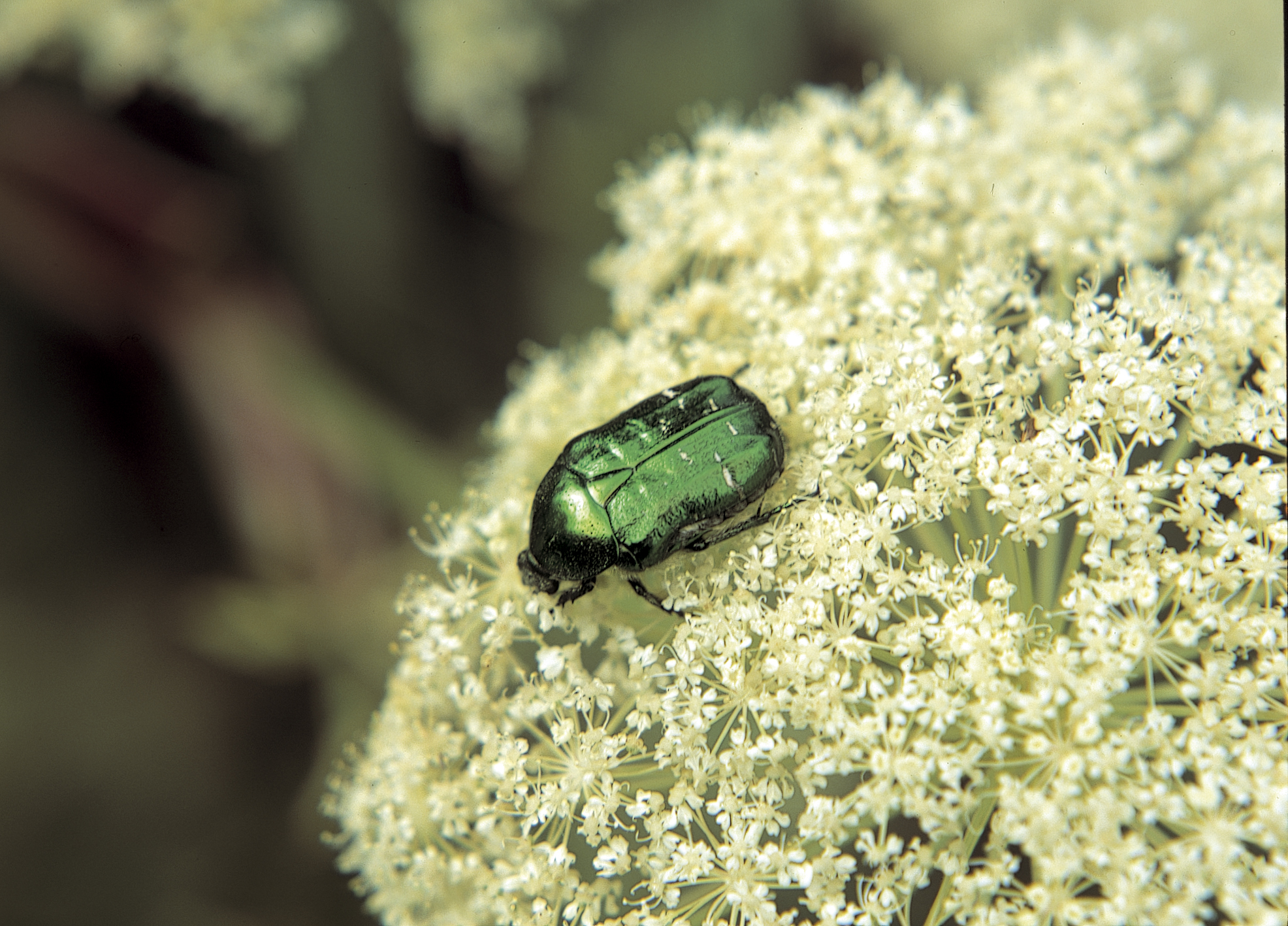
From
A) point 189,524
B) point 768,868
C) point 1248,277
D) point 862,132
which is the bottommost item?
point 768,868

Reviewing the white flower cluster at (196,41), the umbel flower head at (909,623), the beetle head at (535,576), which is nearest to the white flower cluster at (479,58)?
the white flower cluster at (196,41)

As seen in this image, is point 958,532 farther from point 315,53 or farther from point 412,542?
point 315,53

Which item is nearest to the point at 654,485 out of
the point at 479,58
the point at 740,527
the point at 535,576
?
the point at 740,527

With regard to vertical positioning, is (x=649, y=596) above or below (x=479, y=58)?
below

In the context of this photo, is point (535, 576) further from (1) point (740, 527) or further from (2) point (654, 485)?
(1) point (740, 527)

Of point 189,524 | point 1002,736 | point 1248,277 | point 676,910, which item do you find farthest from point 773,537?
point 189,524

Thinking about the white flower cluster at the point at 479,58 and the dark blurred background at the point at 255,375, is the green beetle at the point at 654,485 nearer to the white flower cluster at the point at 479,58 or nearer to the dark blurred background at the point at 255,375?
the dark blurred background at the point at 255,375
